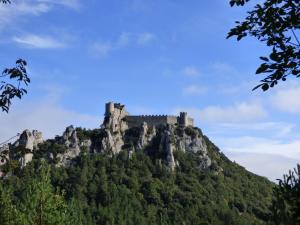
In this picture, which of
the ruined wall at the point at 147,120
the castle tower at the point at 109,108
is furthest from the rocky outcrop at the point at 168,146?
the castle tower at the point at 109,108

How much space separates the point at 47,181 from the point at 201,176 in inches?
4708

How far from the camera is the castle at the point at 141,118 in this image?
147 m

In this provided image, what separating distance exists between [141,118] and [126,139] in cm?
834

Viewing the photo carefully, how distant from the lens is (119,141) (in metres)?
142

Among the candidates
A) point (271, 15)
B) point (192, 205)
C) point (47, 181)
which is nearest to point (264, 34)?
point (271, 15)

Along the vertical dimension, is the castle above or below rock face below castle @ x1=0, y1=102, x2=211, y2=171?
above

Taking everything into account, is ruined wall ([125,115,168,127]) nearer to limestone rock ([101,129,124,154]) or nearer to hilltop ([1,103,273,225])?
hilltop ([1,103,273,225])

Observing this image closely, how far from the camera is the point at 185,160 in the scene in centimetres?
14400

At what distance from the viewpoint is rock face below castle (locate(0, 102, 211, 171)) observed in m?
138

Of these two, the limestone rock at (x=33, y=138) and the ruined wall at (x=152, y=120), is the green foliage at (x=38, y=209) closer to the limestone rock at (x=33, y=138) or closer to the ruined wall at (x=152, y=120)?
the limestone rock at (x=33, y=138)

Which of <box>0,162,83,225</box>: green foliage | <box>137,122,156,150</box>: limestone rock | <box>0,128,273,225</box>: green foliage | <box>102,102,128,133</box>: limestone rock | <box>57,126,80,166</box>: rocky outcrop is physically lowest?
<box>0,162,83,225</box>: green foliage

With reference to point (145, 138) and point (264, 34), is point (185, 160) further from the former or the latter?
point (264, 34)

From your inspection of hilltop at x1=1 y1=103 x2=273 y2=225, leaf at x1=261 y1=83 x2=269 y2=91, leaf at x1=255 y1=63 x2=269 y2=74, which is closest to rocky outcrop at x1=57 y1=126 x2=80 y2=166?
hilltop at x1=1 y1=103 x2=273 y2=225

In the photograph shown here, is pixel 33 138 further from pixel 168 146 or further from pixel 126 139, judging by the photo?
pixel 168 146
